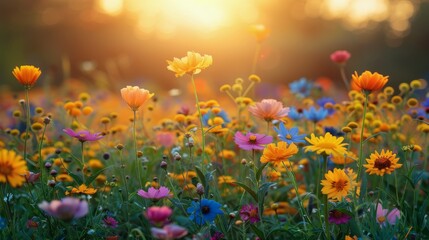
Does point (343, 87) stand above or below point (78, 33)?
below

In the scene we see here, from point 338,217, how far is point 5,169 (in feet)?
3.47

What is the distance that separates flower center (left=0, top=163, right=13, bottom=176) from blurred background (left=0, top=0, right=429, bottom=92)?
848 cm

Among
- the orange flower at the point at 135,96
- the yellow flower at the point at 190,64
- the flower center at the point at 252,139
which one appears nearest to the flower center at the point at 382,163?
the flower center at the point at 252,139

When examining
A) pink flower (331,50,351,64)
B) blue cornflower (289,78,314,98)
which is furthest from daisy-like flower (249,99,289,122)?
blue cornflower (289,78,314,98)

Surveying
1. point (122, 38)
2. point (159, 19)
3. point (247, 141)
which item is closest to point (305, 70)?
point (159, 19)

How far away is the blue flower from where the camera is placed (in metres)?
1.88

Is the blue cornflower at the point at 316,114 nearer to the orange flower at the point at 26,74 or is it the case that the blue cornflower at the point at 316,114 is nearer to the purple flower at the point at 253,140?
the purple flower at the point at 253,140

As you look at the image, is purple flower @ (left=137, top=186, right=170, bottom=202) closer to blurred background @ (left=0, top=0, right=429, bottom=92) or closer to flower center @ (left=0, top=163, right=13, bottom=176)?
flower center @ (left=0, top=163, right=13, bottom=176)

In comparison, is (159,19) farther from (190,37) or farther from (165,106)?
(165,106)

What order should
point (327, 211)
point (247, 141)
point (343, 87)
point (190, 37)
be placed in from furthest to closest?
point (190, 37) → point (343, 87) → point (247, 141) → point (327, 211)

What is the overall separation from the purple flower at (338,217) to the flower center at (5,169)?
1.02 metres

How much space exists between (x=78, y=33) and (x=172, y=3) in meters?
2.87

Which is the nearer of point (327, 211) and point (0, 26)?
point (327, 211)

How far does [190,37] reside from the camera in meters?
11.2
